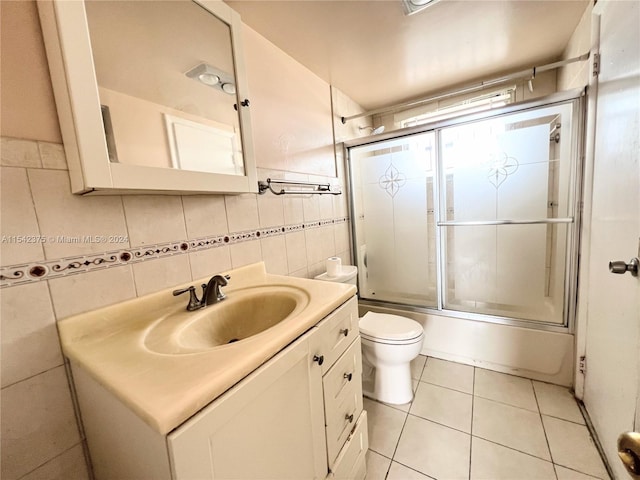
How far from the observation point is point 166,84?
2.88 ft

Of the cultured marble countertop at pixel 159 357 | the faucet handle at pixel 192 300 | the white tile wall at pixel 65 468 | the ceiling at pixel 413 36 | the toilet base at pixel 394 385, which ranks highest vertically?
the ceiling at pixel 413 36

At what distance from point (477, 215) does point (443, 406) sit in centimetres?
128

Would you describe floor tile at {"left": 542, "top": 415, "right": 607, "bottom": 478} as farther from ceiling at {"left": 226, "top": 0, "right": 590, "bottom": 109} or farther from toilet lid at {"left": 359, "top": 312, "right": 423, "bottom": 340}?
ceiling at {"left": 226, "top": 0, "right": 590, "bottom": 109}

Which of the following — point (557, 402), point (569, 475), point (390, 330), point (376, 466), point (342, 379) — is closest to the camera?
point (342, 379)

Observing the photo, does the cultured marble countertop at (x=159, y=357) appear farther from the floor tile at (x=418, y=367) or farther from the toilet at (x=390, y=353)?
the floor tile at (x=418, y=367)

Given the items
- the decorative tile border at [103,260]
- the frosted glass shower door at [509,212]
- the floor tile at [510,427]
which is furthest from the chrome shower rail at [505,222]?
the decorative tile border at [103,260]

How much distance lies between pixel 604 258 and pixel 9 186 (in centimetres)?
209

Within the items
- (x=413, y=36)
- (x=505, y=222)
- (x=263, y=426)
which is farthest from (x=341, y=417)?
(x=413, y=36)

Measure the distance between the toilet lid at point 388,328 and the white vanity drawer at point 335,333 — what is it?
484 millimetres

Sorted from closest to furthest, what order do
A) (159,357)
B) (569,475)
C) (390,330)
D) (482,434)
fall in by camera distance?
(159,357), (569,475), (482,434), (390,330)

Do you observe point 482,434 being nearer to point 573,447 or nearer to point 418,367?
point 573,447

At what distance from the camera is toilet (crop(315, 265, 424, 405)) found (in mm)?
1429

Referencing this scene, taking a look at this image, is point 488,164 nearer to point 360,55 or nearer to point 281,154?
point 360,55

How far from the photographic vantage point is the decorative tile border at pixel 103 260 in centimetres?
63
